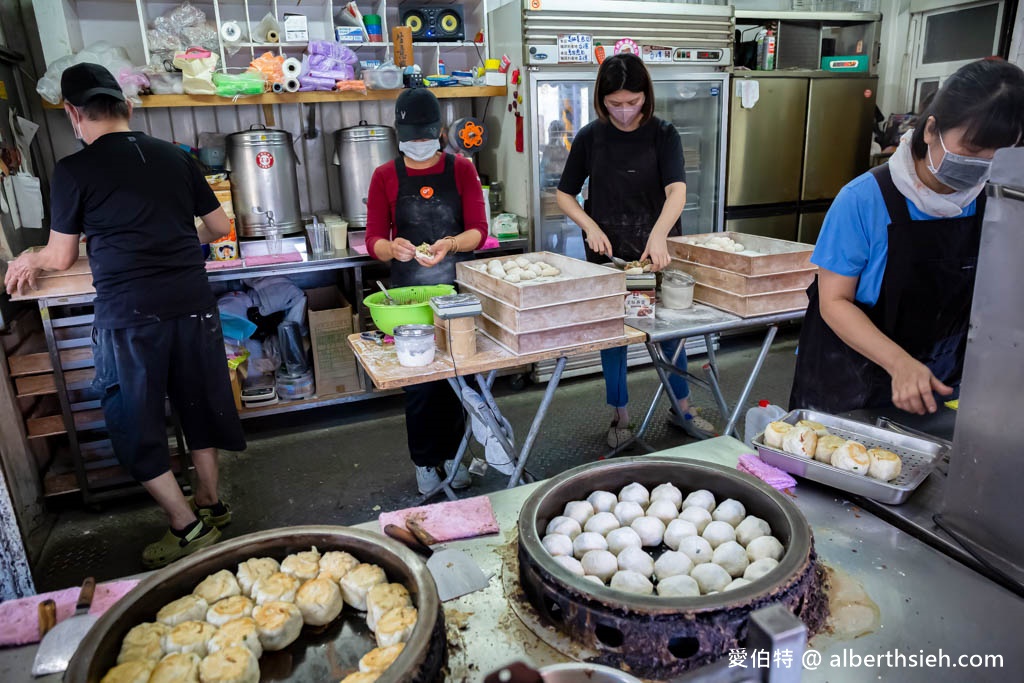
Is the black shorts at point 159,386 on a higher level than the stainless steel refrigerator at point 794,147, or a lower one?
lower

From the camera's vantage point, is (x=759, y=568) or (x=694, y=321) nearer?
(x=759, y=568)

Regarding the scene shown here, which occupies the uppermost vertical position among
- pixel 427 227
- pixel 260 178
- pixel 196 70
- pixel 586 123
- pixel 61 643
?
pixel 196 70

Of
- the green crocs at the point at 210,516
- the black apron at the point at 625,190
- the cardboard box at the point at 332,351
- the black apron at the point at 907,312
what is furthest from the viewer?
the cardboard box at the point at 332,351

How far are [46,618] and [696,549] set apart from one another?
1144 millimetres

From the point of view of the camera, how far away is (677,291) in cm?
286

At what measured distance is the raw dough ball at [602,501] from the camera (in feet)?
4.58

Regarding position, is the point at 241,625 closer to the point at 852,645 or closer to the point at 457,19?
the point at 852,645

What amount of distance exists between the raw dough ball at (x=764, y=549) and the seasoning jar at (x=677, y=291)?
1756 millimetres

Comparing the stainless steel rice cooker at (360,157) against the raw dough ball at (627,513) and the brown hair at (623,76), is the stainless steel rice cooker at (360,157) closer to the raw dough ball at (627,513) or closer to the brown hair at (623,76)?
the brown hair at (623,76)

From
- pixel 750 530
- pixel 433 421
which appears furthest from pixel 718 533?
pixel 433 421

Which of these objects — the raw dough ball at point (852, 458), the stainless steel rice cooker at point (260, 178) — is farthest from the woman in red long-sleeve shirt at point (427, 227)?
the raw dough ball at point (852, 458)

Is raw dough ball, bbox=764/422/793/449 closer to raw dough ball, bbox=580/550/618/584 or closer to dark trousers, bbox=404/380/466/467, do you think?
raw dough ball, bbox=580/550/618/584

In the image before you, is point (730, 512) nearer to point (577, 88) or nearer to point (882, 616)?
point (882, 616)

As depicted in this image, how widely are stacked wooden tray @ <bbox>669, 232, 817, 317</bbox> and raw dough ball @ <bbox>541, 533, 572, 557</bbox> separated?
70.7 inches
